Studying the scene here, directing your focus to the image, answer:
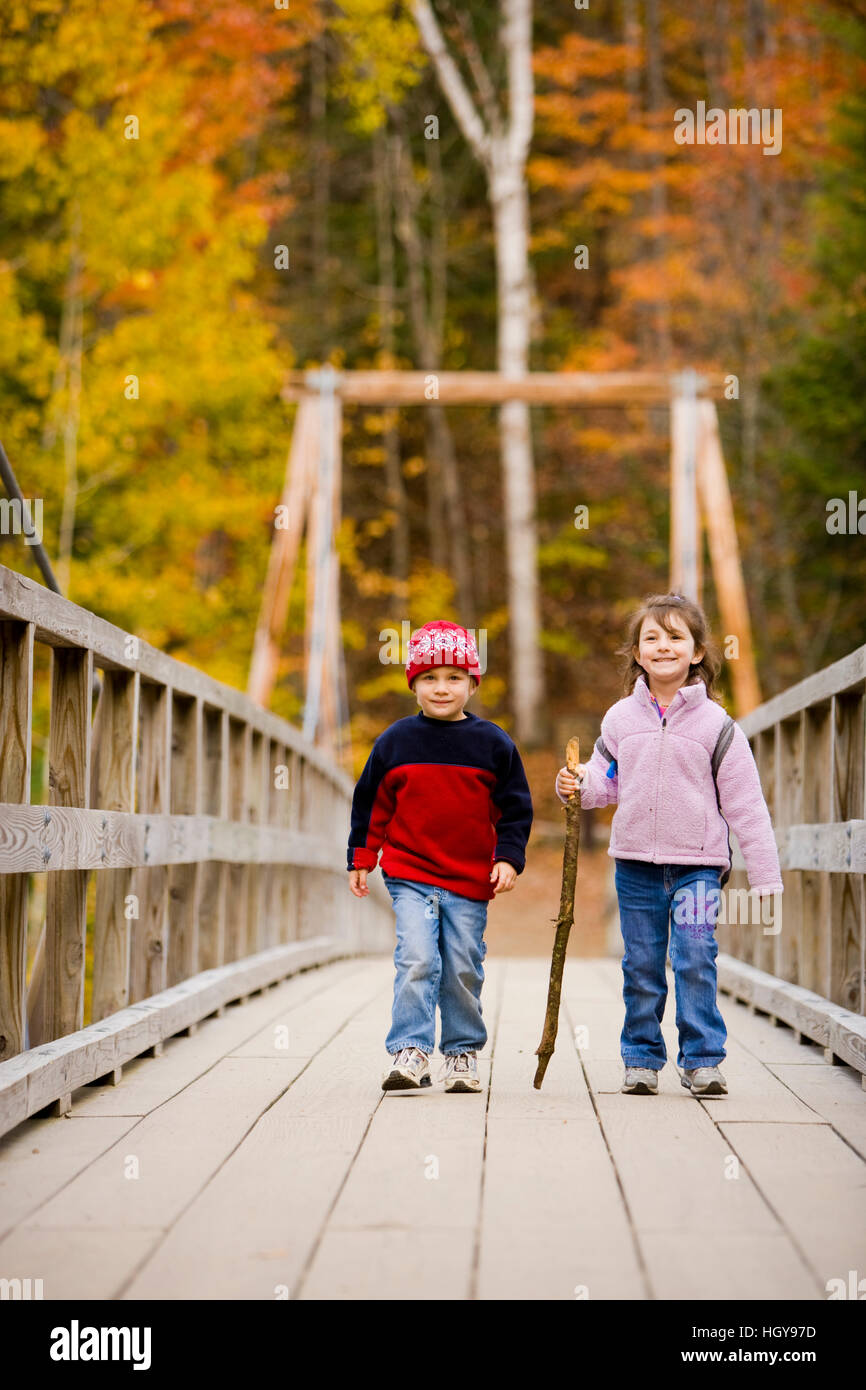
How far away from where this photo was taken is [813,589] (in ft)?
52.9

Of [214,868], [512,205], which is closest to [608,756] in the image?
[214,868]

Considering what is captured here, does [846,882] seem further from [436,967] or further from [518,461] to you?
[518,461]

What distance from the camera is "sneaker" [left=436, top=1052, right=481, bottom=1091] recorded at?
357 cm

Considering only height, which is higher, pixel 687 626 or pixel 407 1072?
pixel 687 626

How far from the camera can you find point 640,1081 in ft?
11.7

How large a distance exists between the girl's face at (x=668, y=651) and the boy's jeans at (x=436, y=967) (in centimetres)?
73

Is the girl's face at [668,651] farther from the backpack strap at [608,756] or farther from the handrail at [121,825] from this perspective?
the handrail at [121,825]

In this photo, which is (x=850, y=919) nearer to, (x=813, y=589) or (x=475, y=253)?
(x=813, y=589)

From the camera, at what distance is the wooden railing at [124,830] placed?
3.13 meters

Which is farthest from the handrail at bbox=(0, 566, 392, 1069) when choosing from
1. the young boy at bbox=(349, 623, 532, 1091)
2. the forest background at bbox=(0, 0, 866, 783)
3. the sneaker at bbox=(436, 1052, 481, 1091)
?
the forest background at bbox=(0, 0, 866, 783)

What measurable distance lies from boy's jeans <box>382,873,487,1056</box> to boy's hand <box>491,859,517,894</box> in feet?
0.28

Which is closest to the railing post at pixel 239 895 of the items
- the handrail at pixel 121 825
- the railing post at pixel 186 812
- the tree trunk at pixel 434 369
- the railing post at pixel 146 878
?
the handrail at pixel 121 825

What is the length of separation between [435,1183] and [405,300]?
1827 cm
